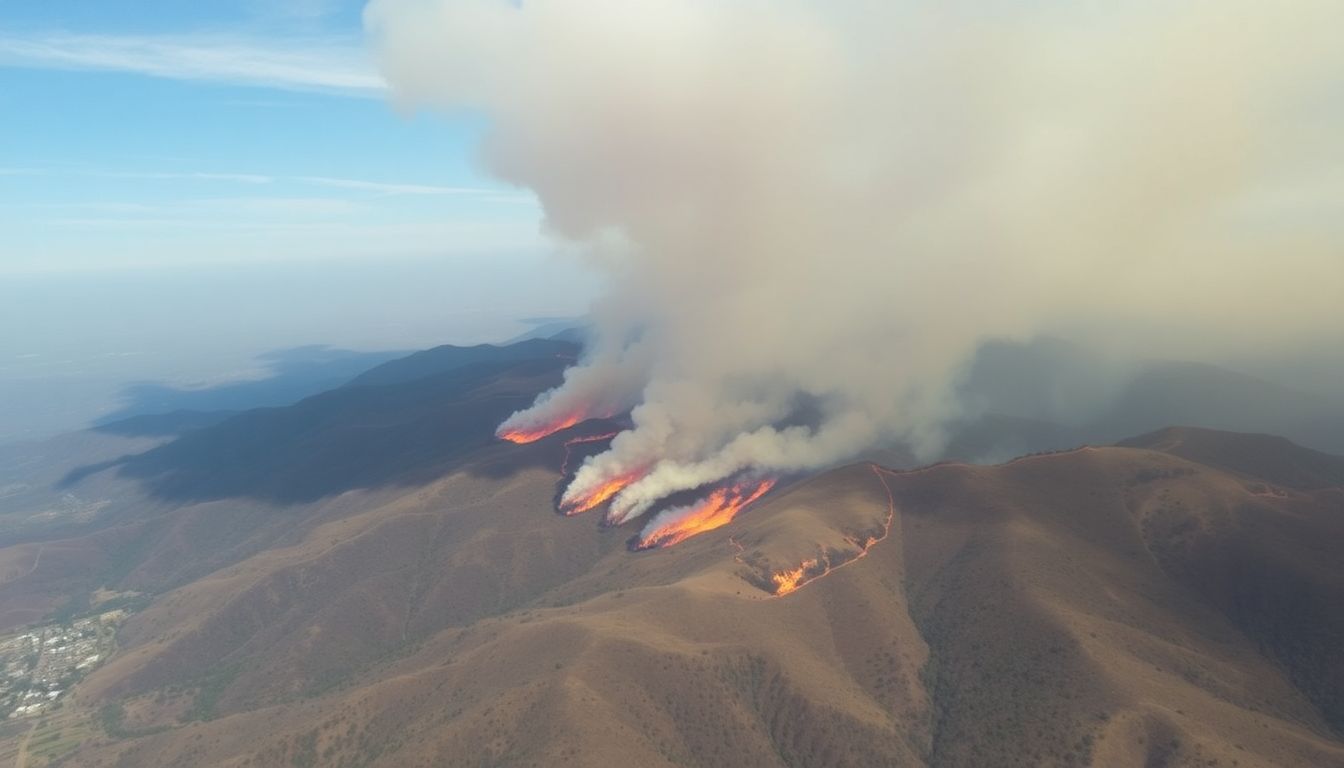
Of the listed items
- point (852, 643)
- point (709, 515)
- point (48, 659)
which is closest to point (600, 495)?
point (709, 515)

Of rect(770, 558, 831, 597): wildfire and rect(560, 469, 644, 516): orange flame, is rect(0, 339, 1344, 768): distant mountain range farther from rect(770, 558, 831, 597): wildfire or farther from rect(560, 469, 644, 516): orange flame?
rect(560, 469, 644, 516): orange flame

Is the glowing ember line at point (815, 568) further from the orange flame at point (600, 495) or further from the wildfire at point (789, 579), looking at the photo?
the orange flame at point (600, 495)

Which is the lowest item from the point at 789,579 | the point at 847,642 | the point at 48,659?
the point at 48,659

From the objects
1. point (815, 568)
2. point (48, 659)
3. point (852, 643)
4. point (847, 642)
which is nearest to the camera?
point (852, 643)

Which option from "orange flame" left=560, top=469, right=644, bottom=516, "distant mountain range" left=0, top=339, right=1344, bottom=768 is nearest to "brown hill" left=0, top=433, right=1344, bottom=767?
"distant mountain range" left=0, top=339, right=1344, bottom=768

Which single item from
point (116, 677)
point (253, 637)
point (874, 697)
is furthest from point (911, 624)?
point (116, 677)

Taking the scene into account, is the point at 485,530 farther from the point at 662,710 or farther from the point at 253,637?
the point at 662,710

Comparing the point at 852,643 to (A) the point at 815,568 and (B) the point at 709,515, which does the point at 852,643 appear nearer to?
(A) the point at 815,568
